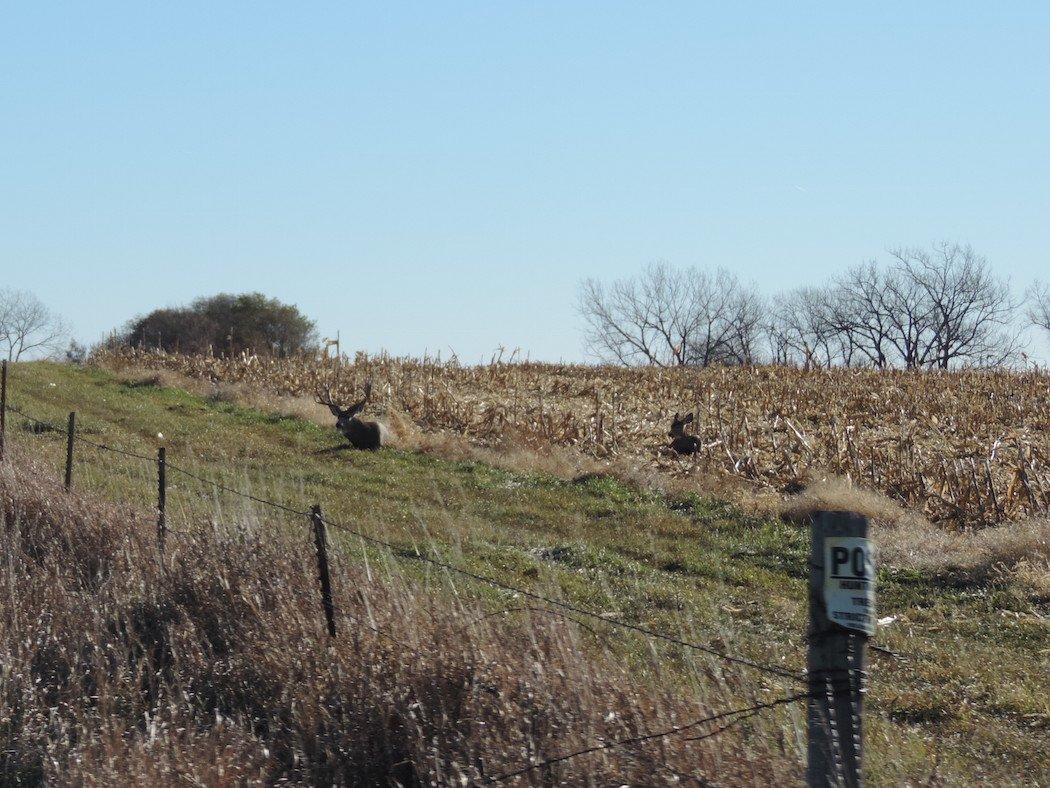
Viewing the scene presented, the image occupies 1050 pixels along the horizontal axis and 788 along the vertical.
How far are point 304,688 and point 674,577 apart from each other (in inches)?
221

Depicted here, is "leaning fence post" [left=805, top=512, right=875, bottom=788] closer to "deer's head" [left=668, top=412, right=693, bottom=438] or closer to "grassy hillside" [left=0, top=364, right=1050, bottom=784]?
"grassy hillside" [left=0, top=364, right=1050, bottom=784]

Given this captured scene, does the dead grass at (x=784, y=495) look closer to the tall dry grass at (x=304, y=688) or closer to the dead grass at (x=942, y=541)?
the dead grass at (x=942, y=541)

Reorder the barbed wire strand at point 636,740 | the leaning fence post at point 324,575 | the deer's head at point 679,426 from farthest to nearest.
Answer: the deer's head at point 679,426
the leaning fence post at point 324,575
the barbed wire strand at point 636,740

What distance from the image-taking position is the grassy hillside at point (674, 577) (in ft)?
19.9

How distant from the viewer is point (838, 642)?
3668 mm

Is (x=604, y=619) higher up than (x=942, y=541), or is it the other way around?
(x=604, y=619)

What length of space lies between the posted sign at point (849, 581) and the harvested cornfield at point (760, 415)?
10808mm

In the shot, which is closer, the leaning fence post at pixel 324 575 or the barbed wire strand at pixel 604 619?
the barbed wire strand at pixel 604 619

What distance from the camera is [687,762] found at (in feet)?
14.6

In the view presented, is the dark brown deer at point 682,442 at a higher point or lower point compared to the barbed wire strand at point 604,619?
higher

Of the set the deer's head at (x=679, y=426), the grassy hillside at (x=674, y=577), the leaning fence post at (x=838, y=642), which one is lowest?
the grassy hillside at (x=674, y=577)

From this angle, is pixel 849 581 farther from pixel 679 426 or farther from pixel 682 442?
pixel 679 426

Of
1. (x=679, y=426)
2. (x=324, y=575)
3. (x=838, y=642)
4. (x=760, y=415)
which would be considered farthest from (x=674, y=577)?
(x=760, y=415)

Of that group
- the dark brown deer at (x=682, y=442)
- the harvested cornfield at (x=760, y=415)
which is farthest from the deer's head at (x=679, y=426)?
the harvested cornfield at (x=760, y=415)
